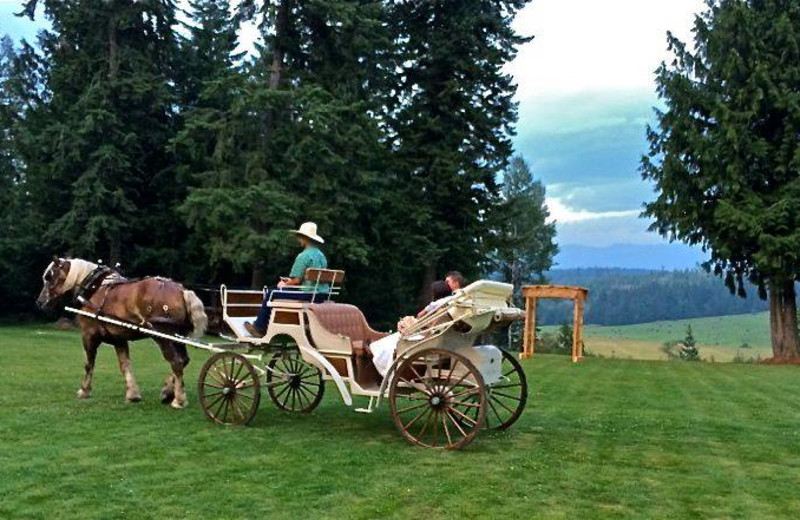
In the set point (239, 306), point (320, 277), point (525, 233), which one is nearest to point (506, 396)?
point (320, 277)

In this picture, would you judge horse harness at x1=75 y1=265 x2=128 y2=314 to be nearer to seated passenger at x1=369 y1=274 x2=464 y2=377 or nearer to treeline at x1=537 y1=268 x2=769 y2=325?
seated passenger at x1=369 y1=274 x2=464 y2=377

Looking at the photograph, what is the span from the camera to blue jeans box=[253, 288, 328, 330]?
835 centimetres

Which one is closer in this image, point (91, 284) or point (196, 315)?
point (196, 315)

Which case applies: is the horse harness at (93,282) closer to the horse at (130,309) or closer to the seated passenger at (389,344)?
the horse at (130,309)

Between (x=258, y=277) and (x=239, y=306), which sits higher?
(x=258, y=277)

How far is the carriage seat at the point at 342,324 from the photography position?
26.6 feet

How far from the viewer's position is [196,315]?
9578 mm

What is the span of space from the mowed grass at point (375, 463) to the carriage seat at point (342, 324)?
99 centimetres

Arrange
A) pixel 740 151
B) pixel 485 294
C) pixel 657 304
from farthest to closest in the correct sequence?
pixel 657 304 → pixel 740 151 → pixel 485 294

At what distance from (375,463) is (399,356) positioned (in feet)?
3.97

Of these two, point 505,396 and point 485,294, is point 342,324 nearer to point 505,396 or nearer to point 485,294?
point 485,294

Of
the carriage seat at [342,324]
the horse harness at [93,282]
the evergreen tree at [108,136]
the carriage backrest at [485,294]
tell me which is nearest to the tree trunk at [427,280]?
the evergreen tree at [108,136]

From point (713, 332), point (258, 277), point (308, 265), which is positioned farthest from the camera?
point (713, 332)

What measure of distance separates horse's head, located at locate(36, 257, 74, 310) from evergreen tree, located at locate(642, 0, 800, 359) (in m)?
18.7
